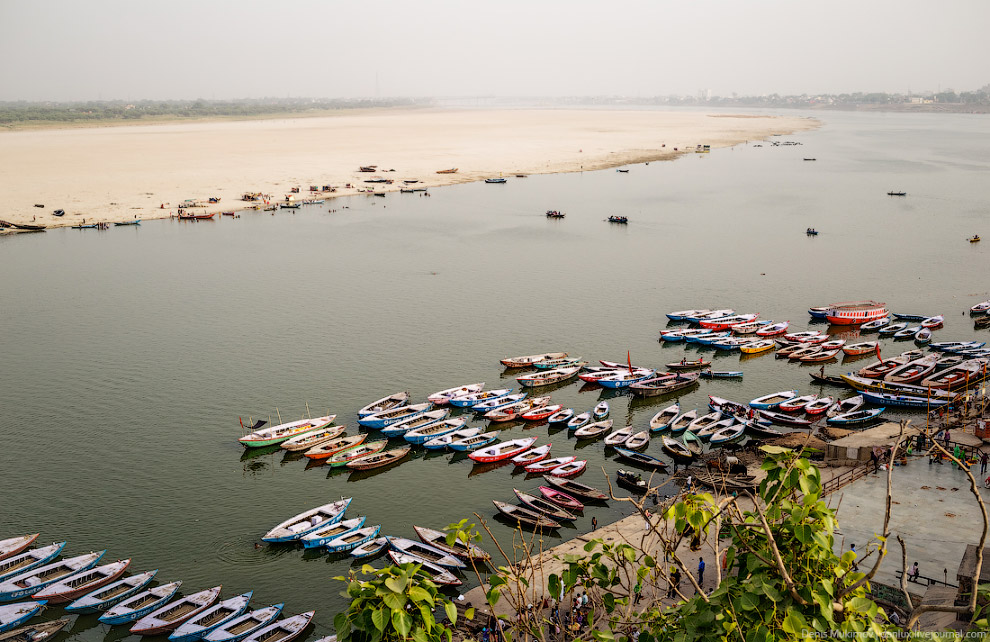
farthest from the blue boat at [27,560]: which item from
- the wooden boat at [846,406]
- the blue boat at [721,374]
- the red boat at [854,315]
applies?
the red boat at [854,315]

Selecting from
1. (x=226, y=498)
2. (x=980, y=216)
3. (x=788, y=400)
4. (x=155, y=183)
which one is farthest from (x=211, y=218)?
(x=980, y=216)

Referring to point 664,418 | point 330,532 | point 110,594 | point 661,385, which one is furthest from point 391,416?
point 110,594

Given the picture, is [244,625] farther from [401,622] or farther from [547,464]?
[401,622]

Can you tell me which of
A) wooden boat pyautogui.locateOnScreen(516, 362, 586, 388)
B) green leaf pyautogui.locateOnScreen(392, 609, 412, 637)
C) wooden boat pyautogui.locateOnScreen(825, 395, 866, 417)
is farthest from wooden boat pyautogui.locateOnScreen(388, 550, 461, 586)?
wooden boat pyautogui.locateOnScreen(825, 395, 866, 417)

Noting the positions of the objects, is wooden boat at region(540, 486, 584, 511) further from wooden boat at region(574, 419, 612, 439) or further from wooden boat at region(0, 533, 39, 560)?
wooden boat at region(0, 533, 39, 560)

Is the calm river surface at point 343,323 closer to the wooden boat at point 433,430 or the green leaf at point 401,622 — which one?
the wooden boat at point 433,430

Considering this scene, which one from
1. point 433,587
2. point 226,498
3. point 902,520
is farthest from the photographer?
point 226,498

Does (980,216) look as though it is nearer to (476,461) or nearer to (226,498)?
(476,461)
